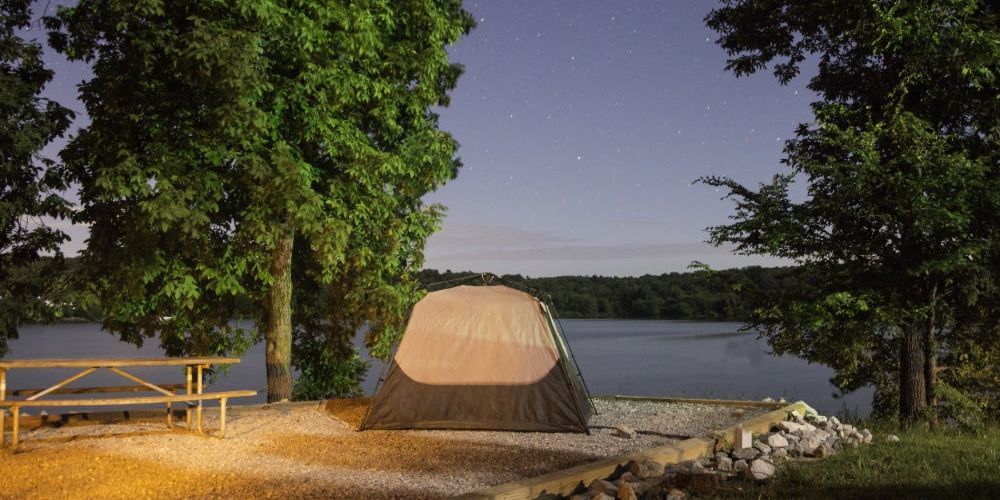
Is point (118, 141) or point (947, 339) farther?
point (947, 339)

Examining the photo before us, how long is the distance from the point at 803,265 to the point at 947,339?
9.54 ft

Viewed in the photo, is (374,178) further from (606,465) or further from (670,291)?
(670,291)

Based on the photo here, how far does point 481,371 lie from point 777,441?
348cm

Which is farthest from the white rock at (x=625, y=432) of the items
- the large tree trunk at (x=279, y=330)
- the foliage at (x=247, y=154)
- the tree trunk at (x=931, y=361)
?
the large tree trunk at (x=279, y=330)

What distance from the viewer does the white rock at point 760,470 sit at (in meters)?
6.31

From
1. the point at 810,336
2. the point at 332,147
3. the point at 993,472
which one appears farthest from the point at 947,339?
the point at 332,147

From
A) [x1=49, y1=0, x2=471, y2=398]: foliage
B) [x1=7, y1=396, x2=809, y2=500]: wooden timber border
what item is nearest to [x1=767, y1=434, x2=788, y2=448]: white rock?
[x1=7, y1=396, x2=809, y2=500]: wooden timber border

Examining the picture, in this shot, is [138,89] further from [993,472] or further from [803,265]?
[993,472]

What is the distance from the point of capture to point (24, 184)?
12.1 meters

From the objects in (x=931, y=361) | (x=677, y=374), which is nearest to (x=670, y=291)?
(x=677, y=374)

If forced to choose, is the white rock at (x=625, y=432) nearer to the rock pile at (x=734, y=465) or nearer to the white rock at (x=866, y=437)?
the rock pile at (x=734, y=465)

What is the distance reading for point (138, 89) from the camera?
10.4 meters

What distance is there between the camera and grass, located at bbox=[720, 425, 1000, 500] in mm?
5914

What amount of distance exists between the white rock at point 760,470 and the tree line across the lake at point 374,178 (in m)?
3.42
